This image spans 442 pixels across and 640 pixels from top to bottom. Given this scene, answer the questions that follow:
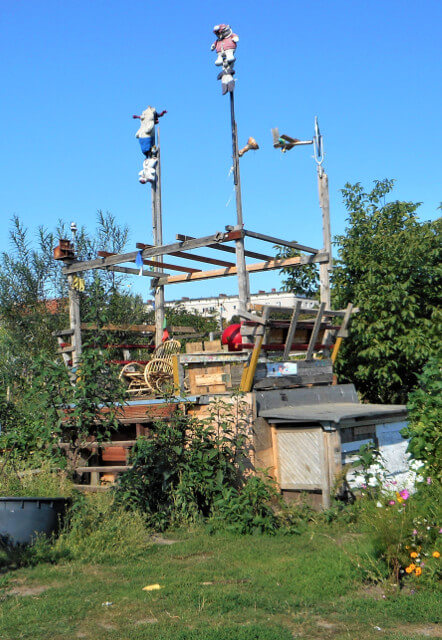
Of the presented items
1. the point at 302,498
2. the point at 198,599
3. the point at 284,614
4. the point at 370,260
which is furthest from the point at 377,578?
the point at 370,260

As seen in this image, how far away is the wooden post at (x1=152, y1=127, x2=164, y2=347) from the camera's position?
13578 millimetres

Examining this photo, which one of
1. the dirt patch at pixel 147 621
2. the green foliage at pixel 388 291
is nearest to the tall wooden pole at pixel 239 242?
the green foliage at pixel 388 291

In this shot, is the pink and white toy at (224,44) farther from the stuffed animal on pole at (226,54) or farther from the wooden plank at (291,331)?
the wooden plank at (291,331)

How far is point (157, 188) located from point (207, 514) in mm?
7943

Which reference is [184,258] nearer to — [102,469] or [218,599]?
[102,469]

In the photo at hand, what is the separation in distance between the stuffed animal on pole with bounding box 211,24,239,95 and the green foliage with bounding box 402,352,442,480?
274 inches

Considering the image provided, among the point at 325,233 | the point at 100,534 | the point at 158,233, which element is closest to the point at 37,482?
the point at 100,534

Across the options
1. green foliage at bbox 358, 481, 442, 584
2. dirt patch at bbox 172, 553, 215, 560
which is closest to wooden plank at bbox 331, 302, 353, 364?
dirt patch at bbox 172, 553, 215, 560

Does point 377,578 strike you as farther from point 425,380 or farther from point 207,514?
point 207,514

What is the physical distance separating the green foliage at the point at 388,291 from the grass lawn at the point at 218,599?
5.58 meters

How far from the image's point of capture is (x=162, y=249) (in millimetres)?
11156

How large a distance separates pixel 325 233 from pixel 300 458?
4.68 m

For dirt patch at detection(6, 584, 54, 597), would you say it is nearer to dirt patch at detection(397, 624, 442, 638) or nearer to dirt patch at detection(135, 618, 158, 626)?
dirt patch at detection(135, 618, 158, 626)

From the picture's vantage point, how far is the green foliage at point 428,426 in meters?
6.17
